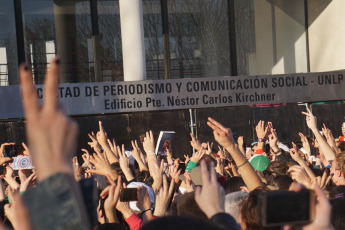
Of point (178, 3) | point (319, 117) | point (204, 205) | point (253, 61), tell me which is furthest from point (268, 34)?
point (204, 205)

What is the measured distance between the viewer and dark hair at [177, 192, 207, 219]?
3.10 meters

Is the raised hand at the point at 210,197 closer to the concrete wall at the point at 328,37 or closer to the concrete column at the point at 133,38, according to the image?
the concrete column at the point at 133,38

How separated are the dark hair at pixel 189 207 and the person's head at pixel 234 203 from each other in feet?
1.08

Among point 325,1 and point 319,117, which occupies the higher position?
point 325,1

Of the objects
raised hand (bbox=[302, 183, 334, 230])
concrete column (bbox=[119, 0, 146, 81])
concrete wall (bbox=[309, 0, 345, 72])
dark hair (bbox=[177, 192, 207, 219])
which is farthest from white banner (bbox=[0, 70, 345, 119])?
raised hand (bbox=[302, 183, 334, 230])

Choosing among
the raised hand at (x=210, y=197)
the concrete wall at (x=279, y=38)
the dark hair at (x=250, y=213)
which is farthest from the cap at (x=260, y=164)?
the concrete wall at (x=279, y=38)

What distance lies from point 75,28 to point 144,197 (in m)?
14.7

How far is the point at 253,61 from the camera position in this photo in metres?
19.9

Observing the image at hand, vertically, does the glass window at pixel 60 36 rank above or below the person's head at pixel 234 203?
above

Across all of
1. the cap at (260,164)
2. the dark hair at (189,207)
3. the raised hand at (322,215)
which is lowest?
the cap at (260,164)

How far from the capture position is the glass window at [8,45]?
17.1m

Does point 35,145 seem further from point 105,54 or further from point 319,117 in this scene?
point 105,54

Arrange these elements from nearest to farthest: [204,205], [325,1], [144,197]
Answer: [204,205]
[144,197]
[325,1]

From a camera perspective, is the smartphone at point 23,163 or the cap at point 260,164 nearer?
the cap at point 260,164
